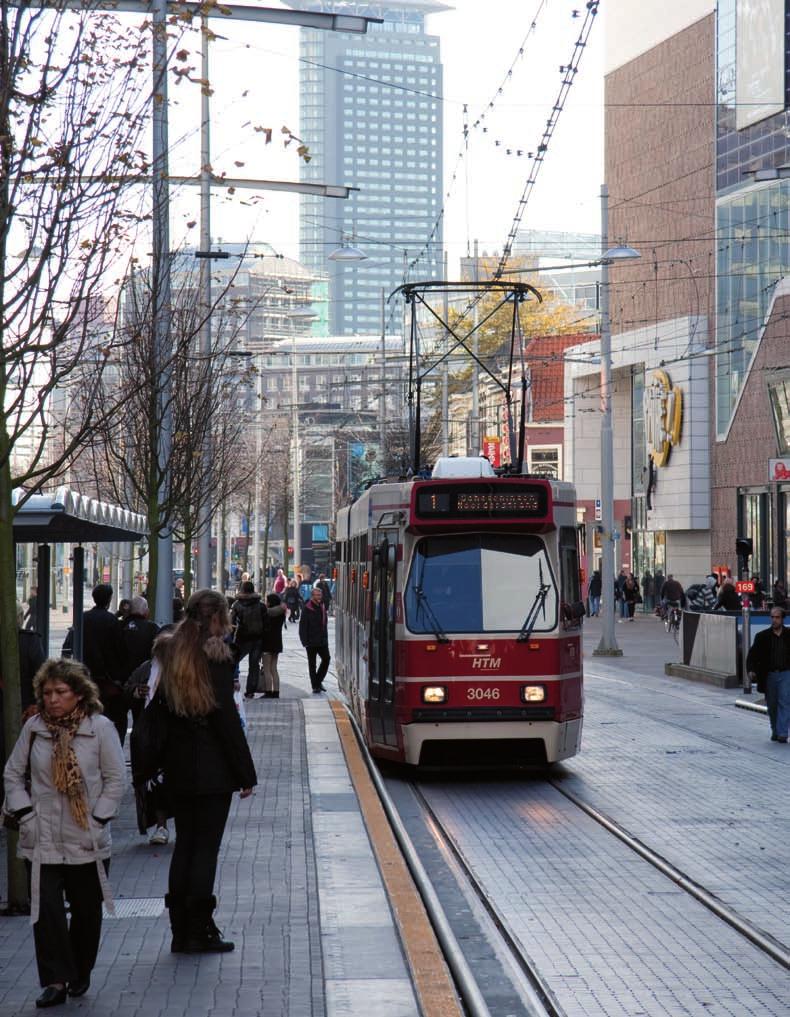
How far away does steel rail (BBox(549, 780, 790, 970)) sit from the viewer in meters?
8.80

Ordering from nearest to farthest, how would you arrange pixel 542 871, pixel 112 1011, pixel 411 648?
pixel 112 1011 < pixel 542 871 < pixel 411 648

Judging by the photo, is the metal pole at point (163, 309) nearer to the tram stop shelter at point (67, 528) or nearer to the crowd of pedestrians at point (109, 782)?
the tram stop shelter at point (67, 528)

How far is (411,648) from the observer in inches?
624

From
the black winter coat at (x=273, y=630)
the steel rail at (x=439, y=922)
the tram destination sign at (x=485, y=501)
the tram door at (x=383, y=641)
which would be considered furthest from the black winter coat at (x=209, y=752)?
the black winter coat at (x=273, y=630)

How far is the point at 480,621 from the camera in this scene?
52.2 ft

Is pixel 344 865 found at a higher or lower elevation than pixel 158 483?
lower

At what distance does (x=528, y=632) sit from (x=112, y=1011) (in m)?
9.03

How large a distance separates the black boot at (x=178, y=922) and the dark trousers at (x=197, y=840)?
34 mm

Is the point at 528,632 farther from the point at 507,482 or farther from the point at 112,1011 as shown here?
the point at 112,1011

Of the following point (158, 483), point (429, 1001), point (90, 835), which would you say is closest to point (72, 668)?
point (90, 835)

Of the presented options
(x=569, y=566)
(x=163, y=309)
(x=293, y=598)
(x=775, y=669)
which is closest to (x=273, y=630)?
(x=163, y=309)

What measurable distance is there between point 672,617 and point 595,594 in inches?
404

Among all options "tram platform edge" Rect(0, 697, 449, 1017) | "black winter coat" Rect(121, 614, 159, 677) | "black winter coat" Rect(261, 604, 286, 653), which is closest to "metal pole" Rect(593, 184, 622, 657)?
"black winter coat" Rect(261, 604, 286, 653)

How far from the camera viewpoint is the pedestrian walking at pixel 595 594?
196 ft
